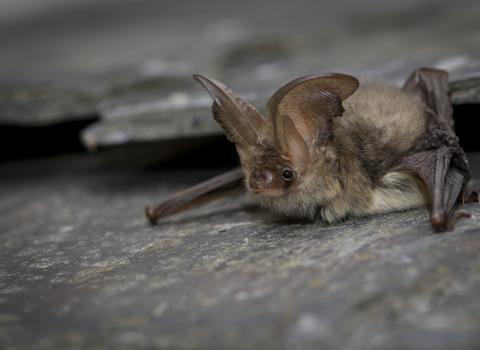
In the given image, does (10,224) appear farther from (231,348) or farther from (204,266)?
(231,348)

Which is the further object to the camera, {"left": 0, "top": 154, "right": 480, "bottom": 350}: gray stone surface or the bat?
the bat

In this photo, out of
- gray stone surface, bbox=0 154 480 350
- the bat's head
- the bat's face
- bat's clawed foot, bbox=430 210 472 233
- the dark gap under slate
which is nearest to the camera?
gray stone surface, bbox=0 154 480 350

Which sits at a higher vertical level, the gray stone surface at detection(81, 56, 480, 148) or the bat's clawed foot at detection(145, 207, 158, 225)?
the gray stone surface at detection(81, 56, 480, 148)

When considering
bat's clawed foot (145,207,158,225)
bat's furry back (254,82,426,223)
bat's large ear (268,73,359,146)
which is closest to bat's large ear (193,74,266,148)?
bat's large ear (268,73,359,146)

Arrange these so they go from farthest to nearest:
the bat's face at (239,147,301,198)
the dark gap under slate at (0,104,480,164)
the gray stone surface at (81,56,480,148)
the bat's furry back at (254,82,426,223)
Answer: the dark gap under slate at (0,104,480,164), the gray stone surface at (81,56,480,148), the bat's furry back at (254,82,426,223), the bat's face at (239,147,301,198)

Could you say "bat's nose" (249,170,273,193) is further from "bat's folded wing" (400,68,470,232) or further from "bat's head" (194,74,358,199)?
"bat's folded wing" (400,68,470,232)

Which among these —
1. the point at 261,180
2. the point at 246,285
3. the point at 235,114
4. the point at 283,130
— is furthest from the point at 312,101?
the point at 246,285

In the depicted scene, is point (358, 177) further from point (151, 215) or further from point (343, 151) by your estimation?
point (151, 215)

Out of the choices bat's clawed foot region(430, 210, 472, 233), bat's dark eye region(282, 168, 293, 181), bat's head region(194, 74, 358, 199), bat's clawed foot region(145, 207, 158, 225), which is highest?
bat's head region(194, 74, 358, 199)

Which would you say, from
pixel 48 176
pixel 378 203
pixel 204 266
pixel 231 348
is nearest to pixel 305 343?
pixel 231 348
